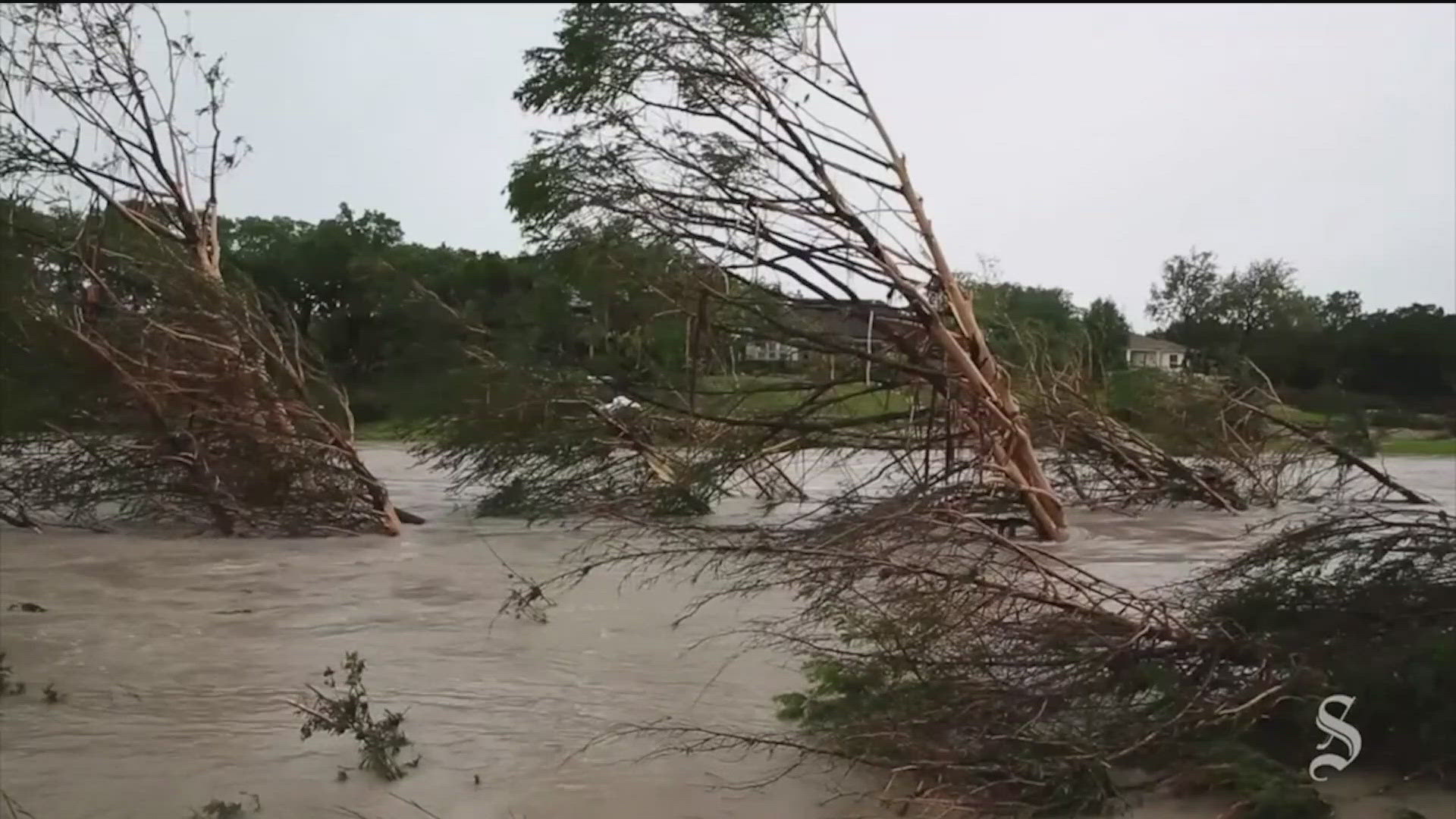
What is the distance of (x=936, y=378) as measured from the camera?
29.9 feet

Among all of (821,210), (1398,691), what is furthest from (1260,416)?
(1398,691)

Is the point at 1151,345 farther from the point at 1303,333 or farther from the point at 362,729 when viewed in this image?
the point at 362,729

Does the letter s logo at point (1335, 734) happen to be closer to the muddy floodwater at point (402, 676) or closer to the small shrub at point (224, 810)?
the muddy floodwater at point (402, 676)

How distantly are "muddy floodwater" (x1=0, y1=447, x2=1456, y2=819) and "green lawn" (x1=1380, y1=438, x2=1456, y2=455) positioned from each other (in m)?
0.99

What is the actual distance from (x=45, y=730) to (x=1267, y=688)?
455 cm

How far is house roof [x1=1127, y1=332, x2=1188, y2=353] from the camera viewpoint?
969 centimetres

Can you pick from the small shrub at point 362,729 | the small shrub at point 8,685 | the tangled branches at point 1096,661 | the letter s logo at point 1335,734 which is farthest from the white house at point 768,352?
the letter s logo at point 1335,734

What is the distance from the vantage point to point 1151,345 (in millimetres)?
10078

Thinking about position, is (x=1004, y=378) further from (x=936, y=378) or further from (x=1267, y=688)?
(x=1267, y=688)

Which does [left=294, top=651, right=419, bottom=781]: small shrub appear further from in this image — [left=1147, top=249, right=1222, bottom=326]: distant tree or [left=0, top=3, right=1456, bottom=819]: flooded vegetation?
[left=1147, top=249, right=1222, bottom=326]: distant tree

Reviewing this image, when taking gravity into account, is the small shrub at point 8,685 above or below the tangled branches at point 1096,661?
below

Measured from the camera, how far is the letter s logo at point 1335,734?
405 centimetres

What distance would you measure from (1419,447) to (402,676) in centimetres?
550

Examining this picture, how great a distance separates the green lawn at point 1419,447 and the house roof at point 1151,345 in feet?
6.94
